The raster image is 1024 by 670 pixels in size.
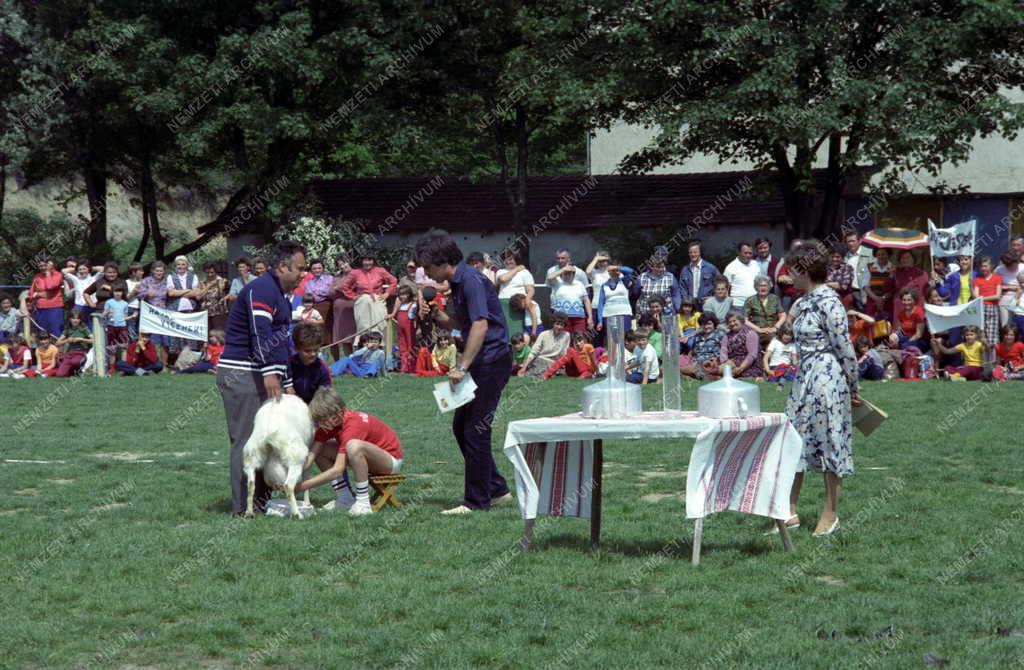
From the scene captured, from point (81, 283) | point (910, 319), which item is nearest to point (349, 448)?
point (910, 319)

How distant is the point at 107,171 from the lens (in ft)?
109

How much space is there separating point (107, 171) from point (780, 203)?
52.1 feet

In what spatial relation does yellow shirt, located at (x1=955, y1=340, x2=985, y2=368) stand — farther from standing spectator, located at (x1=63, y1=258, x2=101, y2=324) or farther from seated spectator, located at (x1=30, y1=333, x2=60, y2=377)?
seated spectator, located at (x1=30, y1=333, x2=60, y2=377)

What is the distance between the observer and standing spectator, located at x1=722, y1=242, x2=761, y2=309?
2033cm

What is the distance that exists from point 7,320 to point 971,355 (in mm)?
15516

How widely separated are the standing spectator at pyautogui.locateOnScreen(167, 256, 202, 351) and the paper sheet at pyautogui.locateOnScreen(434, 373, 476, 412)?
1408 centimetres

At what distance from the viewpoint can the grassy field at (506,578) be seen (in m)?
5.98

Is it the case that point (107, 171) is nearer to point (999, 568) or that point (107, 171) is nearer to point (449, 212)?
point (449, 212)

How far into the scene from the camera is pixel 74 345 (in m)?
23.0

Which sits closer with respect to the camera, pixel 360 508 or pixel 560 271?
pixel 360 508

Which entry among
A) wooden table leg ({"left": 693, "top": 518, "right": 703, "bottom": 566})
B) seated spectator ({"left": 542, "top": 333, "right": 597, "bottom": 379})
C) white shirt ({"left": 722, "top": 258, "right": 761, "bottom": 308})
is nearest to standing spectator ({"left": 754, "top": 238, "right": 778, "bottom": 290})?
white shirt ({"left": 722, "top": 258, "right": 761, "bottom": 308})

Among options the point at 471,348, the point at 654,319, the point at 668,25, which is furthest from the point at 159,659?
the point at 668,25

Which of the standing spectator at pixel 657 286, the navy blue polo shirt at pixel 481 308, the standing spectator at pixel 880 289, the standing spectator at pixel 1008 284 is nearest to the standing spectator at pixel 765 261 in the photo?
the standing spectator at pixel 657 286

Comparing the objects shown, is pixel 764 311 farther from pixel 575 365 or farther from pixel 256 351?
pixel 256 351
